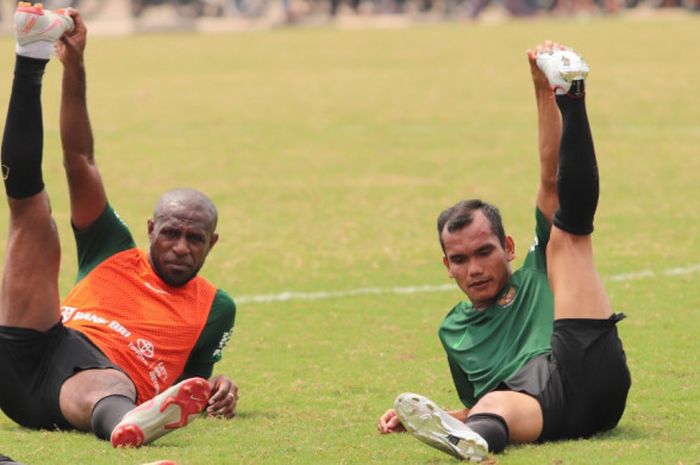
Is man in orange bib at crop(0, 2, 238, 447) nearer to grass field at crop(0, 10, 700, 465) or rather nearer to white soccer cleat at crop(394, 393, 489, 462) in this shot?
grass field at crop(0, 10, 700, 465)

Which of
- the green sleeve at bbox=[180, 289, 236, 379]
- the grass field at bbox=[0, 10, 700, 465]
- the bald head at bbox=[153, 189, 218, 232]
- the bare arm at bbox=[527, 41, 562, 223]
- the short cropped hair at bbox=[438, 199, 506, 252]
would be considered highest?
the bare arm at bbox=[527, 41, 562, 223]

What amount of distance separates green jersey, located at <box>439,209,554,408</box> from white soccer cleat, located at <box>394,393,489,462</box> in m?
0.87

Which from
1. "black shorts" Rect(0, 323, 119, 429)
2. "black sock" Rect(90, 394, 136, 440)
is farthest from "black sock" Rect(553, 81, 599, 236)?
"black shorts" Rect(0, 323, 119, 429)

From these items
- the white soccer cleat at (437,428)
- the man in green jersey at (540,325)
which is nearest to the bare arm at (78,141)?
the man in green jersey at (540,325)

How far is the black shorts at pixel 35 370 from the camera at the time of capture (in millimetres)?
8133

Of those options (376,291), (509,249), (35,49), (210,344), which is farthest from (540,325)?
(376,291)

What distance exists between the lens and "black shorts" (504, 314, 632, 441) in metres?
7.53

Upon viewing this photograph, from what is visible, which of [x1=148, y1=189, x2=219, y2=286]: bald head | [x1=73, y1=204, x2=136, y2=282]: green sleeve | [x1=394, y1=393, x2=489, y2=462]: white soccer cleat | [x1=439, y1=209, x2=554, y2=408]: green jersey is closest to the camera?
[x1=394, y1=393, x2=489, y2=462]: white soccer cleat

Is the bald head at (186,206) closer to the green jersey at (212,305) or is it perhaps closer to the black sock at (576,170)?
the green jersey at (212,305)

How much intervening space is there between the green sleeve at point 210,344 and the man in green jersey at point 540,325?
1.15m

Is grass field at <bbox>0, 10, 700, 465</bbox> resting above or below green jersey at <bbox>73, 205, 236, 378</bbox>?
below

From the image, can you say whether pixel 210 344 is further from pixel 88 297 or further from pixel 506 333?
pixel 506 333

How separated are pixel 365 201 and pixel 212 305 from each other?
814 cm

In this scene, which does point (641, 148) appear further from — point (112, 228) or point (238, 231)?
point (112, 228)
